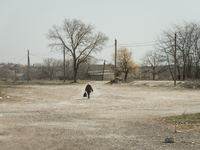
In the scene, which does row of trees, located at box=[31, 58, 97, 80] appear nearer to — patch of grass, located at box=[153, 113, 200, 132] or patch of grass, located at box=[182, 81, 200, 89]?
patch of grass, located at box=[182, 81, 200, 89]

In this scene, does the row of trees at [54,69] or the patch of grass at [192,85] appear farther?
the row of trees at [54,69]

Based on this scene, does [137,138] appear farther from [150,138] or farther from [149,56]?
[149,56]

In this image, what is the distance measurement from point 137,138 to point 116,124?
100 inches

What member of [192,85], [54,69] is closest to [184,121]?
[192,85]

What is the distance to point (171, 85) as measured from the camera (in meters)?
37.1

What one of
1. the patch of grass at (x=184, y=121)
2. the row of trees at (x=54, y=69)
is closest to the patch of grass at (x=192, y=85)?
the patch of grass at (x=184, y=121)

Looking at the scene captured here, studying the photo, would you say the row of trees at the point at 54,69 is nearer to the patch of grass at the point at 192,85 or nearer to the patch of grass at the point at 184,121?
the patch of grass at the point at 192,85

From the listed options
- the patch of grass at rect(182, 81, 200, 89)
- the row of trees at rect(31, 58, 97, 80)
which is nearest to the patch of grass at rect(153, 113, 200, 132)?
the patch of grass at rect(182, 81, 200, 89)

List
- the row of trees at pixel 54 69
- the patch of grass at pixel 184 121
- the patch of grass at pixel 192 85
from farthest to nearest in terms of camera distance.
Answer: the row of trees at pixel 54 69, the patch of grass at pixel 192 85, the patch of grass at pixel 184 121

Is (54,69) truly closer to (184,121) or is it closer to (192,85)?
(192,85)

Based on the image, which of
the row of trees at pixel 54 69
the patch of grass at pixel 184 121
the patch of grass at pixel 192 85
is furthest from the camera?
the row of trees at pixel 54 69

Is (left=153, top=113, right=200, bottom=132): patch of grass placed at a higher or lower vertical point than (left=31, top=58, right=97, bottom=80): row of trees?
lower

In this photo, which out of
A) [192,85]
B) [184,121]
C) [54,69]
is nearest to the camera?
[184,121]

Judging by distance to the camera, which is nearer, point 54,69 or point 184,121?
point 184,121
